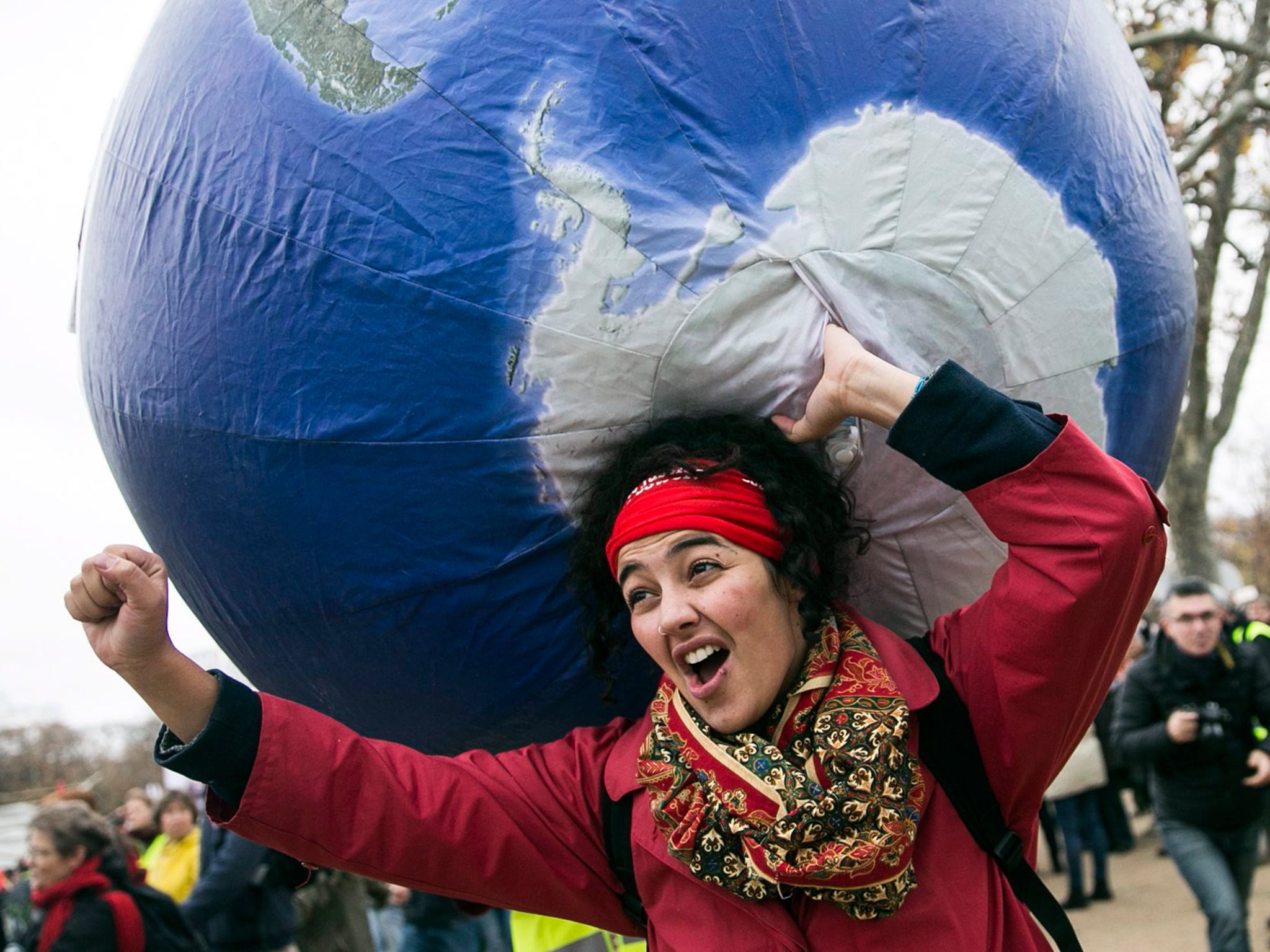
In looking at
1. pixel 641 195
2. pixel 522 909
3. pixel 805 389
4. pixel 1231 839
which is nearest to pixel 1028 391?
pixel 805 389

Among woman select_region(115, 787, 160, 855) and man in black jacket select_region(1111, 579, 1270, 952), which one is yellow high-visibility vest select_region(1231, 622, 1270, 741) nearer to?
man in black jacket select_region(1111, 579, 1270, 952)

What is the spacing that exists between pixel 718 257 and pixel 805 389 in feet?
0.91

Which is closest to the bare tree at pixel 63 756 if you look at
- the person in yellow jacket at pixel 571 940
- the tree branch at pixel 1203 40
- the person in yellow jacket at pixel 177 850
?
the person in yellow jacket at pixel 177 850

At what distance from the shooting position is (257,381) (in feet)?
6.71

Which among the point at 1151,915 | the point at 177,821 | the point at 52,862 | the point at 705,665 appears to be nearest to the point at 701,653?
the point at 705,665

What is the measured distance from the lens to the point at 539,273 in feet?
6.24

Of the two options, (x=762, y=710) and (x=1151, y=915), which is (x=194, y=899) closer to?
(x=762, y=710)

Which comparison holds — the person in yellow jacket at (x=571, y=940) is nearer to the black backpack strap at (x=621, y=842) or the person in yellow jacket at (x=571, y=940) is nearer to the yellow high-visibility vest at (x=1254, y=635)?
the black backpack strap at (x=621, y=842)

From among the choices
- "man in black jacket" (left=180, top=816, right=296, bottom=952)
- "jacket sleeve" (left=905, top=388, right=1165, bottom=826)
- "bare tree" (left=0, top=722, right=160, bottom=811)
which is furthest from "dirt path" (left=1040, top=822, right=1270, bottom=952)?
"bare tree" (left=0, top=722, right=160, bottom=811)

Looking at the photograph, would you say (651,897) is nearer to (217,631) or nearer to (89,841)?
(217,631)

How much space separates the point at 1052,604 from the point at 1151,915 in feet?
20.9

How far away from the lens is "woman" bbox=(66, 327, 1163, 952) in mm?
1807

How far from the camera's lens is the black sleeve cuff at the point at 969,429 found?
179 cm

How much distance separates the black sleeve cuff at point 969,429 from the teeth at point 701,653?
0.43 meters
